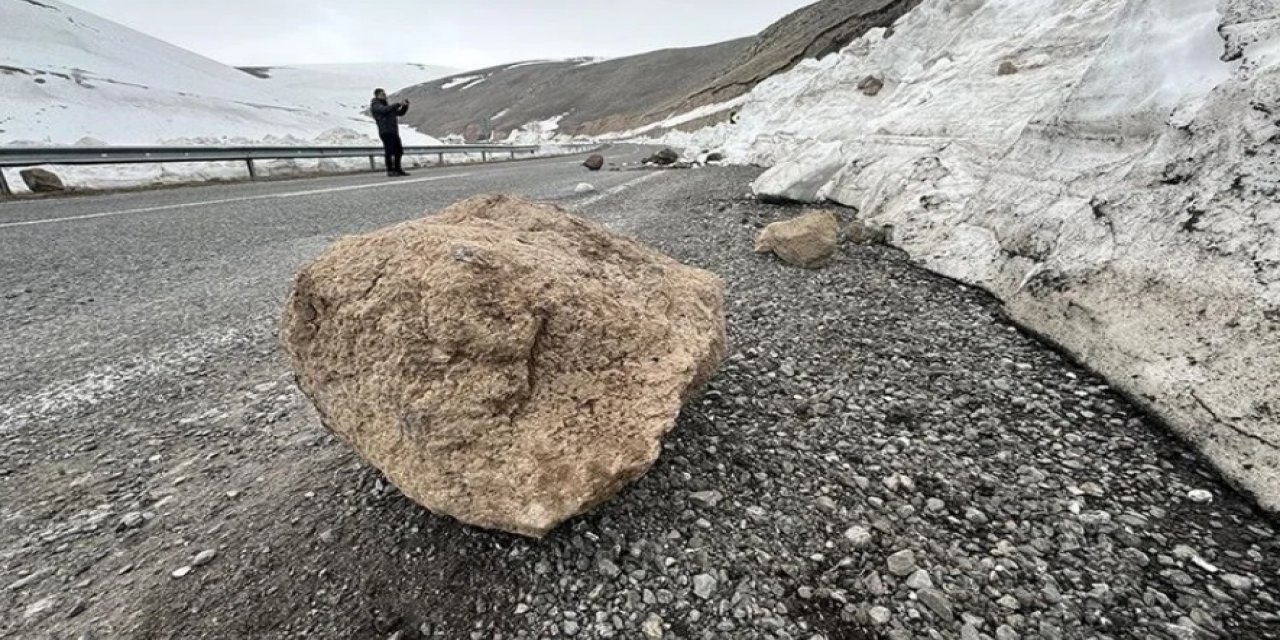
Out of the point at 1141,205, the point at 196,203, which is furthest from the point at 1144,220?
the point at 196,203

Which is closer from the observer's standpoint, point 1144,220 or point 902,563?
point 902,563

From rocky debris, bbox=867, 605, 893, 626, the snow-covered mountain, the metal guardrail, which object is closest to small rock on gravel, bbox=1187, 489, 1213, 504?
rocky debris, bbox=867, 605, 893, 626

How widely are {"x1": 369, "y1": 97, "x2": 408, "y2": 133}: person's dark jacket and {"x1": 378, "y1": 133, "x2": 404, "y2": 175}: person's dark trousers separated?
0.19 m

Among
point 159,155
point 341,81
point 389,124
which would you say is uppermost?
point 341,81

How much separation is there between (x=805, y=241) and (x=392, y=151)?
14.2m

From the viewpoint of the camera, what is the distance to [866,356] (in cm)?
295

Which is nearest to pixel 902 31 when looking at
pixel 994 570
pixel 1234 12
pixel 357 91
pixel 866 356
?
pixel 1234 12

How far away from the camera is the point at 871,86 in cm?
1487

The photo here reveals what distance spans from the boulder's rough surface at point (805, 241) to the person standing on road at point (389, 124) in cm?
1207

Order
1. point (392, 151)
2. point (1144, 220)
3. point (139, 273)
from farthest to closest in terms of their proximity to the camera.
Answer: point (392, 151) < point (139, 273) < point (1144, 220)

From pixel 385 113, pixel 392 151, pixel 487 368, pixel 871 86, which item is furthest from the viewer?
pixel 392 151

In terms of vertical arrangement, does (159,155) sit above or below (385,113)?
below

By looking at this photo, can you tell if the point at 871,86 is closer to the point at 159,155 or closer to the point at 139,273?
the point at 139,273

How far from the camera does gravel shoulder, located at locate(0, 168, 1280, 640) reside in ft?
4.96
